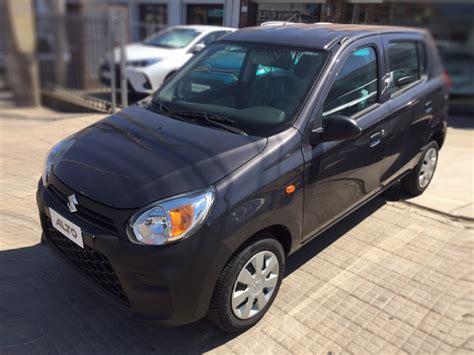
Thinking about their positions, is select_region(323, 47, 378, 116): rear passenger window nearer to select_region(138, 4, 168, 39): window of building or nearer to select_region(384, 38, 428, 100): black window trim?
select_region(384, 38, 428, 100): black window trim

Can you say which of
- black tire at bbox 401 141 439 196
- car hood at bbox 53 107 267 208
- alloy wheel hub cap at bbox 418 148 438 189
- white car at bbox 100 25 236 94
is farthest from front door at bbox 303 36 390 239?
white car at bbox 100 25 236 94

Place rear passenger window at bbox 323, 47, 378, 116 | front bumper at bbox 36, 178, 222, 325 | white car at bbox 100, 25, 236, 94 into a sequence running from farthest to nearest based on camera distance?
white car at bbox 100, 25, 236, 94 < rear passenger window at bbox 323, 47, 378, 116 < front bumper at bbox 36, 178, 222, 325

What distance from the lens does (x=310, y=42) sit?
3164 mm

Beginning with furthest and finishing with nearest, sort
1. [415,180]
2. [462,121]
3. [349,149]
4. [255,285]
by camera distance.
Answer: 1. [462,121]
2. [415,180]
3. [349,149]
4. [255,285]

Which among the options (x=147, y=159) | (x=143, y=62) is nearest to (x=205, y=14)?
(x=143, y=62)

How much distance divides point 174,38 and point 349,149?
23.3ft

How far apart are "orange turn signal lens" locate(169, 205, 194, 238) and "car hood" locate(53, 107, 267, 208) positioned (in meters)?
0.11

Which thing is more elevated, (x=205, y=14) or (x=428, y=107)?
(x=205, y=14)

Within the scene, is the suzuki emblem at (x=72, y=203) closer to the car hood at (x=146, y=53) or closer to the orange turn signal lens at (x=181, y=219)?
the orange turn signal lens at (x=181, y=219)

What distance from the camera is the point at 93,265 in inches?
96.4

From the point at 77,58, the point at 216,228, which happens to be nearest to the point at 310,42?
the point at 216,228

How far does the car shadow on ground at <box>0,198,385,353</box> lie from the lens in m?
2.48

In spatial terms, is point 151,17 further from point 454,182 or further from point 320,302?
point 320,302

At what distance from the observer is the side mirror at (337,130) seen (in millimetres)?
2740
